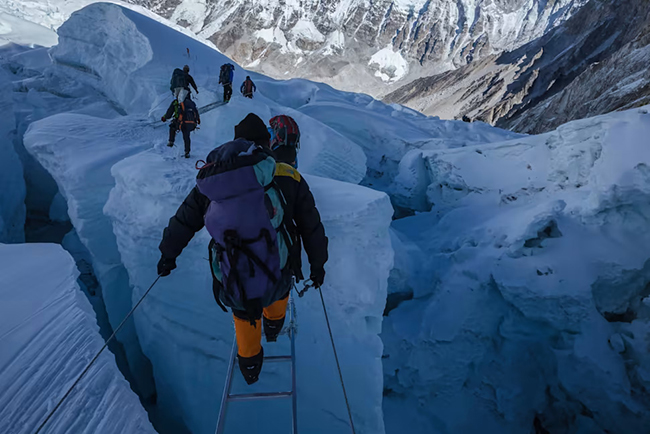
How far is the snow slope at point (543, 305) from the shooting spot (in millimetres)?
4242

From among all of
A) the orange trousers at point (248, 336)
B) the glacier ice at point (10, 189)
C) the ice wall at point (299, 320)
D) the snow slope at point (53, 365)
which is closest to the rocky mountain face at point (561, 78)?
the ice wall at point (299, 320)

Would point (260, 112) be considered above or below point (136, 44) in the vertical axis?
below

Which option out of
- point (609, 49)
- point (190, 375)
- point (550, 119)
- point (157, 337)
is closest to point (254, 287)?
point (190, 375)

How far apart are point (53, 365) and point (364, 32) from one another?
207 ft

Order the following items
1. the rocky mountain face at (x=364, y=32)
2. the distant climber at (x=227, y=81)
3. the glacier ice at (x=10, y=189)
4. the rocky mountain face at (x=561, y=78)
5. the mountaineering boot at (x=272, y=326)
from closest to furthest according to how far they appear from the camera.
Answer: the mountaineering boot at (x=272, y=326)
the glacier ice at (x=10, y=189)
the distant climber at (x=227, y=81)
the rocky mountain face at (x=561, y=78)
the rocky mountain face at (x=364, y=32)

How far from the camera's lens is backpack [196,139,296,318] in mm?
1386

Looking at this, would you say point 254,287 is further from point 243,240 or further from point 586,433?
point 586,433

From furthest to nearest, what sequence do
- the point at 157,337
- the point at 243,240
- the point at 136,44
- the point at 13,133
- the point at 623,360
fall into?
the point at 136,44 < the point at 13,133 < the point at 623,360 < the point at 157,337 < the point at 243,240

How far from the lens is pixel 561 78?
23.8 metres

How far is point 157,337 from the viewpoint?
11.3 feet

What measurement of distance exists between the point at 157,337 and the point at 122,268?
1570mm

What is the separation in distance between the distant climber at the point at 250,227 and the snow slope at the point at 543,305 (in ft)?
13.1

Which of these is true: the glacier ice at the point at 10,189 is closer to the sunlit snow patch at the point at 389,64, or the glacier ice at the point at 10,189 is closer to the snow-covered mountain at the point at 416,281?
the snow-covered mountain at the point at 416,281

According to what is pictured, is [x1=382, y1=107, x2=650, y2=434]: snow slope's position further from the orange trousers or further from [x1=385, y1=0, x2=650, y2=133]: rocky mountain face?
[x1=385, y1=0, x2=650, y2=133]: rocky mountain face
